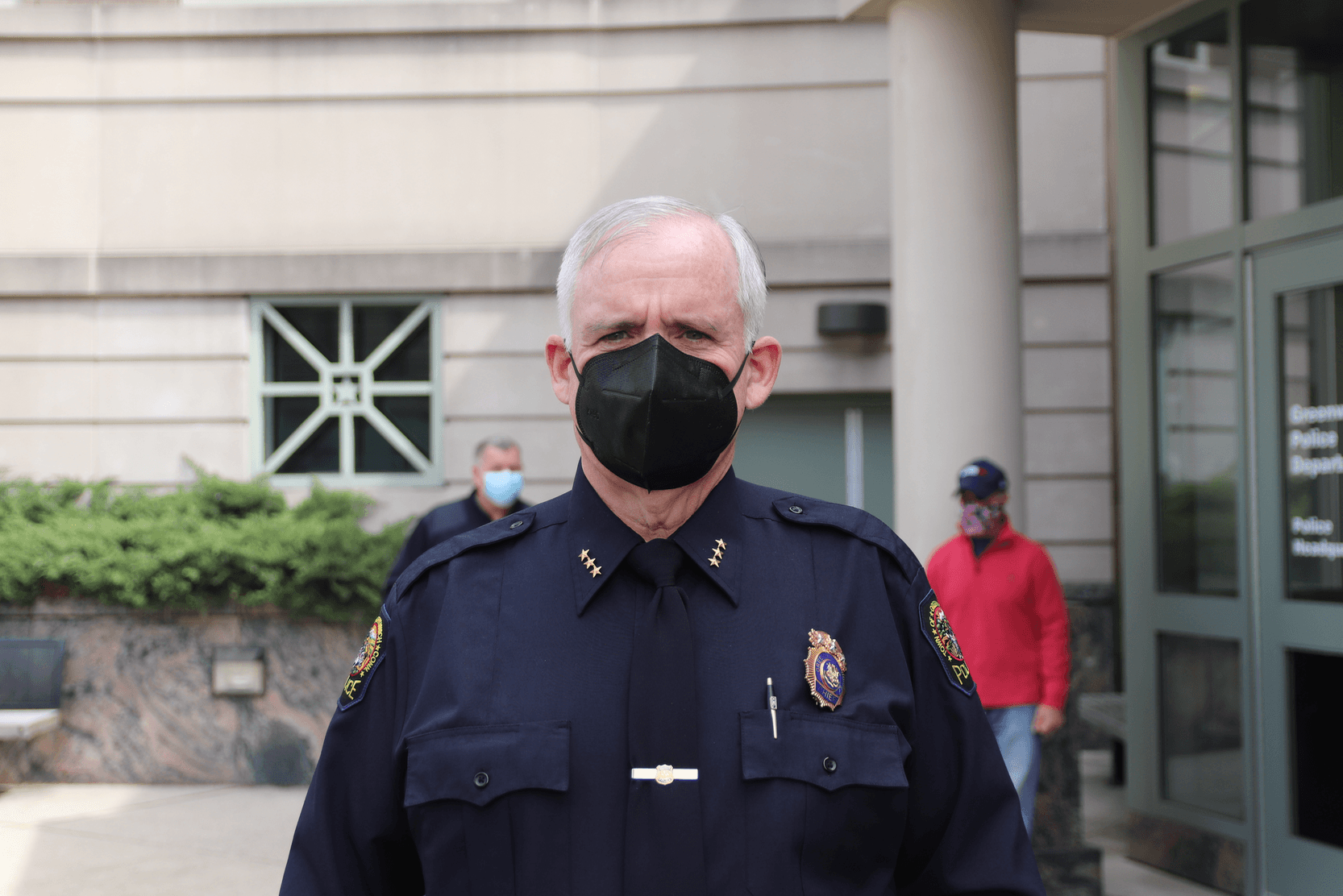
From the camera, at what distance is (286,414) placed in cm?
928

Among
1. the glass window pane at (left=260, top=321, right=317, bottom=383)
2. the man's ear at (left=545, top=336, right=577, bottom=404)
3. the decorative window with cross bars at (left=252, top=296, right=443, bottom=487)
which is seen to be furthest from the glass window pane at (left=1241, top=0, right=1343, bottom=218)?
the glass window pane at (left=260, top=321, right=317, bottom=383)

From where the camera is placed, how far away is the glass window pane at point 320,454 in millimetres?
9250

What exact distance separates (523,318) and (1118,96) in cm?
476

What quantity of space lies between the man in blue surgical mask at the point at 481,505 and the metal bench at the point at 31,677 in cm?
311

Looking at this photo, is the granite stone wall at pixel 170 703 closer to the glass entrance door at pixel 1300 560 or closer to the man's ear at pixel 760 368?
the glass entrance door at pixel 1300 560

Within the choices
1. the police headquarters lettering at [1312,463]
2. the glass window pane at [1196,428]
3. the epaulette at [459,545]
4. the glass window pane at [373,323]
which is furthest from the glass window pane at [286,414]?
the epaulette at [459,545]

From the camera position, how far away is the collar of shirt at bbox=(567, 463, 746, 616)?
158cm

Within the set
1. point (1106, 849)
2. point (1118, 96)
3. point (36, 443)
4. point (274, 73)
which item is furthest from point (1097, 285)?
point (36, 443)

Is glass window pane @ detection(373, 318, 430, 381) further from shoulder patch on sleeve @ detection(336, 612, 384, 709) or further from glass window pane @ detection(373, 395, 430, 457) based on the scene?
shoulder patch on sleeve @ detection(336, 612, 384, 709)

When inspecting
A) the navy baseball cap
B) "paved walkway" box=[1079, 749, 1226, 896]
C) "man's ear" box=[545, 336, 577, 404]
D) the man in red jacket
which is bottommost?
"paved walkway" box=[1079, 749, 1226, 896]

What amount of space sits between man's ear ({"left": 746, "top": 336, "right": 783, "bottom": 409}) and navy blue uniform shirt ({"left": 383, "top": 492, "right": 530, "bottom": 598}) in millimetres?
4389

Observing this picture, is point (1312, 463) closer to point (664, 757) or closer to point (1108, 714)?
point (1108, 714)

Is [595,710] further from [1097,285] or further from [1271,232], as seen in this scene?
[1097,285]

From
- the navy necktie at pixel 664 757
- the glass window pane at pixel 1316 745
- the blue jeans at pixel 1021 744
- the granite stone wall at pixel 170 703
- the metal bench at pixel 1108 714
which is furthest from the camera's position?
the granite stone wall at pixel 170 703
